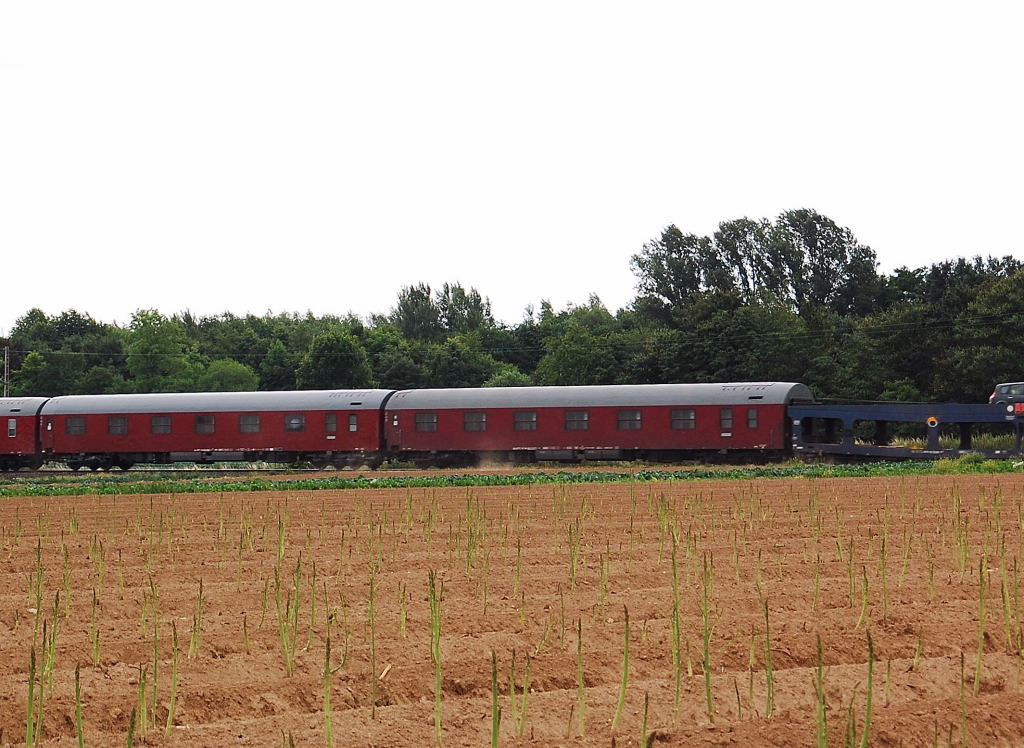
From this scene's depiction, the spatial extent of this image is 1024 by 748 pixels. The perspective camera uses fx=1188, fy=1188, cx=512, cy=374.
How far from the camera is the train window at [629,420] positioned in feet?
129

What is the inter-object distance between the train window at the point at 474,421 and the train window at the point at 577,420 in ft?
9.45

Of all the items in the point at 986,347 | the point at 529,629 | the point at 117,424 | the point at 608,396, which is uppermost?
the point at 986,347

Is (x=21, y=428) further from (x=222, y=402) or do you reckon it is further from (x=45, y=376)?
(x=45, y=376)

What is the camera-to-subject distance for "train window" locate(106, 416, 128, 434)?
42.8 metres

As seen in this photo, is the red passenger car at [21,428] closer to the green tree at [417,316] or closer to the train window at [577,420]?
the train window at [577,420]

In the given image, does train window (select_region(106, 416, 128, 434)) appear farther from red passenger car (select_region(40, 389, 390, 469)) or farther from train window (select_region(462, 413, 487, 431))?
train window (select_region(462, 413, 487, 431))

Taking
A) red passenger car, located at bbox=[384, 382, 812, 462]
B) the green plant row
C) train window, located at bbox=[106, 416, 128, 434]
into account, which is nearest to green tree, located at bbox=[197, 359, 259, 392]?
train window, located at bbox=[106, 416, 128, 434]

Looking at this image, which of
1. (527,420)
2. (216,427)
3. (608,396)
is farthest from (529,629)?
(216,427)

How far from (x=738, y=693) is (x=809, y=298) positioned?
8555 centimetres

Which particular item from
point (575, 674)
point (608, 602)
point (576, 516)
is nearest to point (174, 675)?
point (575, 674)

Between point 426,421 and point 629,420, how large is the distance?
23.1 ft

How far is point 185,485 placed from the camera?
30125mm

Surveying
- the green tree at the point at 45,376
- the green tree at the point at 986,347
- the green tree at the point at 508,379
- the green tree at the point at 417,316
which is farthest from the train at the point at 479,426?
the green tree at the point at 417,316

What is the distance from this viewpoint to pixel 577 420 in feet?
130
